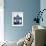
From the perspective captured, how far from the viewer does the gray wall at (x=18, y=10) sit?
5211mm

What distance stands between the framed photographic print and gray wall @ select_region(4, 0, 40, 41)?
0.12m

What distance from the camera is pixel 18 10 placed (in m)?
5.24

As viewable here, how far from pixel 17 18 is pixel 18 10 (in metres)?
0.33

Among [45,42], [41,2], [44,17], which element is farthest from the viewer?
[41,2]

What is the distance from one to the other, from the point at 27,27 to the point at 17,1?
1.12 metres

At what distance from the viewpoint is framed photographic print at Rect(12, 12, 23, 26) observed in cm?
527

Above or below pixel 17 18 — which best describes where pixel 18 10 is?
above

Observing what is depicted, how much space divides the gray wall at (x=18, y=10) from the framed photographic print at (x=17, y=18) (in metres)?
0.12

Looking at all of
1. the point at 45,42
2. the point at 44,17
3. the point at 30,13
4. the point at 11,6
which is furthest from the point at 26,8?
the point at 45,42

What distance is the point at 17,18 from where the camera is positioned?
17.5ft

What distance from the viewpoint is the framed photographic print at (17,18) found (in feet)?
17.3

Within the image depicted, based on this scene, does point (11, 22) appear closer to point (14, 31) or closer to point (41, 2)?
point (14, 31)

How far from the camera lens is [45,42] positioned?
2.55m

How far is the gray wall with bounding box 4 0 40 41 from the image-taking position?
5.21 metres
